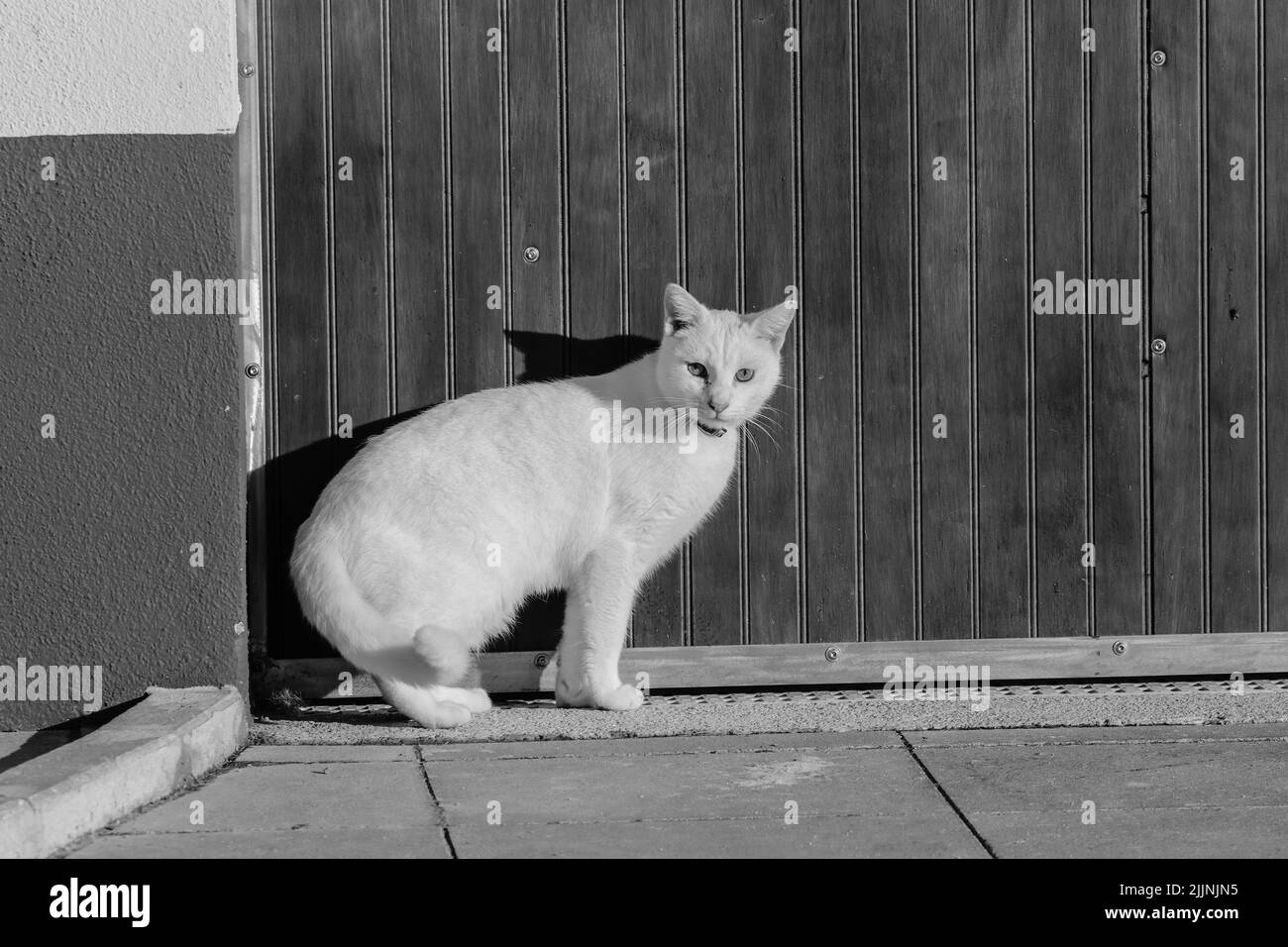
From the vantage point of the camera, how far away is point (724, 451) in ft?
13.8

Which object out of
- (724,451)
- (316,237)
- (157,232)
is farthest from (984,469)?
(157,232)

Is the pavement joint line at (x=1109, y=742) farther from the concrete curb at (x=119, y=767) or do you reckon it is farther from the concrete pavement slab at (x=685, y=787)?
the concrete curb at (x=119, y=767)

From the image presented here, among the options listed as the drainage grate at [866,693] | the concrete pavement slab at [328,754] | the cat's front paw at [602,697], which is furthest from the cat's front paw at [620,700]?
the concrete pavement slab at [328,754]

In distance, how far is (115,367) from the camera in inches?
154

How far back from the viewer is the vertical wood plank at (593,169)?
431 cm

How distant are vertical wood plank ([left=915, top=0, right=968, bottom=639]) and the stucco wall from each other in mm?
2085

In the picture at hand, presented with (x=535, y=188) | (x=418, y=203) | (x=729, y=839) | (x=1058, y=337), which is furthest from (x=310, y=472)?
(x=1058, y=337)

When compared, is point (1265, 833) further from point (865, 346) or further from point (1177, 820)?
point (865, 346)

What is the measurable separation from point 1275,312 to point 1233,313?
0.44 feet

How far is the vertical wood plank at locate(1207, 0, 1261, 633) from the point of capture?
4.40 metres

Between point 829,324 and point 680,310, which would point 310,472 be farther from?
point 829,324

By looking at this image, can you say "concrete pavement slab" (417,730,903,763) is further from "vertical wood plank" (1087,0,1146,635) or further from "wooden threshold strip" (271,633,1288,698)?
"vertical wood plank" (1087,0,1146,635)

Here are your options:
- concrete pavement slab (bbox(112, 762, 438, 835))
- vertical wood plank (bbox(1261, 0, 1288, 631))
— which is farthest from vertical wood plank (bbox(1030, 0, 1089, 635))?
concrete pavement slab (bbox(112, 762, 438, 835))

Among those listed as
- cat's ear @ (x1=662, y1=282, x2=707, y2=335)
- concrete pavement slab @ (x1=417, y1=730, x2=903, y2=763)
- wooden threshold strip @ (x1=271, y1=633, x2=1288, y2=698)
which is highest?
cat's ear @ (x1=662, y1=282, x2=707, y2=335)
